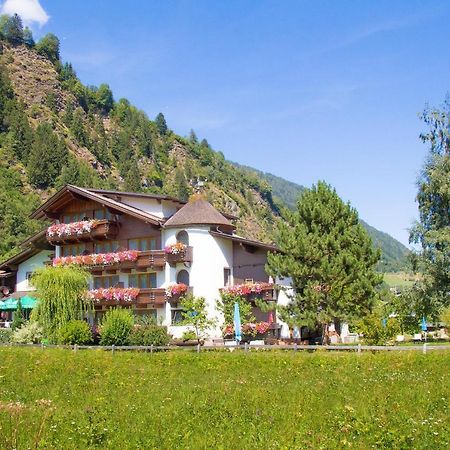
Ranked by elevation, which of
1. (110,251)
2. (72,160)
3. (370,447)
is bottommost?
(370,447)

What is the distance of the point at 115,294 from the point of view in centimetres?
4347

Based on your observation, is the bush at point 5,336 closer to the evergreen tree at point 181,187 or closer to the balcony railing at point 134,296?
the balcony railing at point 134,296

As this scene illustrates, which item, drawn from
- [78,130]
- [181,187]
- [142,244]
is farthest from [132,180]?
[142,244]

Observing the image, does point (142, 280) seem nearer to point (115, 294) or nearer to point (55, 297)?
point (115, 294)

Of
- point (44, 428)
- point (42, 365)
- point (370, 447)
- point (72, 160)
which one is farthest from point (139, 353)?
point (72, 160)

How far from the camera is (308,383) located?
22094 millimetres

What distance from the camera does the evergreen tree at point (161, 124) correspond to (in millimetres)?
195125

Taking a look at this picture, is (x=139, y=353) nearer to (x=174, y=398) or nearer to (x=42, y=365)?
(x=42, y=365)

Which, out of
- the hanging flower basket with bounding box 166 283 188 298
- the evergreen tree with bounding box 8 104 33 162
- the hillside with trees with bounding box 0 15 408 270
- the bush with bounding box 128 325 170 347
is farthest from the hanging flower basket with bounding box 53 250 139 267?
the evergreen tree with bounding box 8 104 33 162

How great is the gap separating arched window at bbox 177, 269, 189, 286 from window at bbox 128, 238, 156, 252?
280cm

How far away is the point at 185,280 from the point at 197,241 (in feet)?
9.83

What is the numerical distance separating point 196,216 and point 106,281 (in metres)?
9.43

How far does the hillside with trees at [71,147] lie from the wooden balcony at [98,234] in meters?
49.6

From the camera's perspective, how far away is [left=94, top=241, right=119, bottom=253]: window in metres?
46.6
